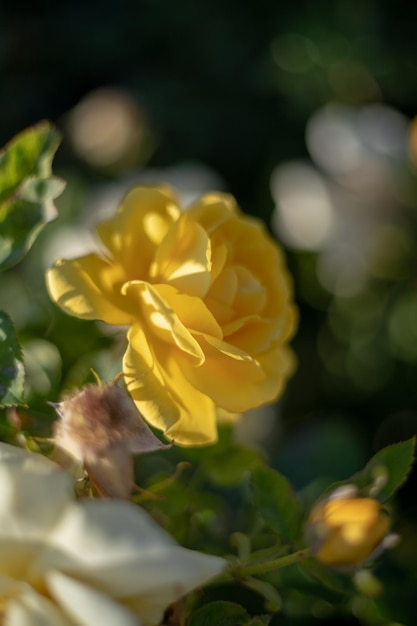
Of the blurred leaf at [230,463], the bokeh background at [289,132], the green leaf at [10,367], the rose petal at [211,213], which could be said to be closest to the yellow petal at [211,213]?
the rose petal at [211,213]

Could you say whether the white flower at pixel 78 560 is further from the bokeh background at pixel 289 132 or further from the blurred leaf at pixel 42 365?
the bokeh background at pixel 289 132

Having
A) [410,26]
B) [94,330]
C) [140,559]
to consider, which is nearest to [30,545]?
[140,559]

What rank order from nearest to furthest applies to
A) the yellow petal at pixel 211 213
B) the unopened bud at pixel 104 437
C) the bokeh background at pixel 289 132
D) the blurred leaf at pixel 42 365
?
the unopened bud at pixel 104 437 → the yellow petal at pixel 211 213 → the blurred leaf at pixel 42 365 → the bokeh background at pixel 289 132

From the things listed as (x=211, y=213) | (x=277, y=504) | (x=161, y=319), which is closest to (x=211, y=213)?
(x=211, y=213)

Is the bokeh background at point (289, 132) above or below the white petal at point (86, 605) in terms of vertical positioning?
below

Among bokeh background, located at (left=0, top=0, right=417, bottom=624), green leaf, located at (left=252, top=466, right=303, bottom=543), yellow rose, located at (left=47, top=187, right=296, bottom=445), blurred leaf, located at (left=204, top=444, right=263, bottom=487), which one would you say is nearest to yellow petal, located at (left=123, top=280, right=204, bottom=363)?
yellow rose, located at (left=47, top=187, right=296, bottom=445)

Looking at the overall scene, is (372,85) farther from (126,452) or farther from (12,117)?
(126,452)

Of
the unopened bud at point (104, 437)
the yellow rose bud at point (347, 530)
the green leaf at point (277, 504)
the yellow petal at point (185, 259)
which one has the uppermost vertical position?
the yellow petal at point (185, 259)
